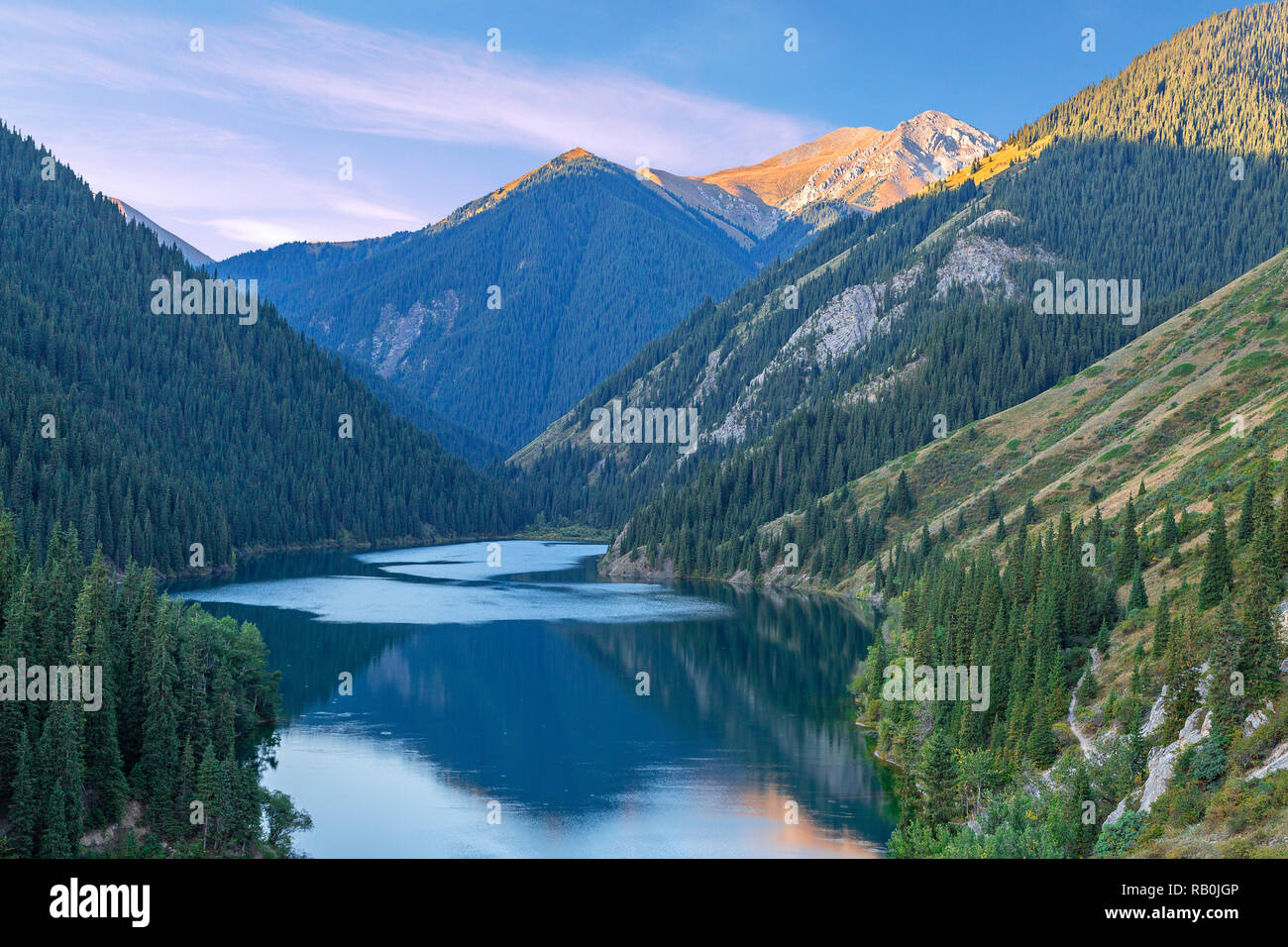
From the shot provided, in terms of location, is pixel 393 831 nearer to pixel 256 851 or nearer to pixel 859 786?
pixel 256 851

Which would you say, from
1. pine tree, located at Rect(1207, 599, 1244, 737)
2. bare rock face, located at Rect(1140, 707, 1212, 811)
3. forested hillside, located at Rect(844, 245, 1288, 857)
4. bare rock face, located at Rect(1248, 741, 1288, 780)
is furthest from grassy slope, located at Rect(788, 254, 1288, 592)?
bare rock face, located at Rect(1248, 741, 1288, 780)

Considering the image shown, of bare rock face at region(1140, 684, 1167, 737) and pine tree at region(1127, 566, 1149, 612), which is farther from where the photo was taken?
pine tree at region(1127, 566, 1149, 612)

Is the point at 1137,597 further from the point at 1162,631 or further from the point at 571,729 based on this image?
the point at 571,729

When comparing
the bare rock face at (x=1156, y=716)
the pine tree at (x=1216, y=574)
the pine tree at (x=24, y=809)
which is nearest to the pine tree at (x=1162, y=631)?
the pine tree at (x=1216, y=574)

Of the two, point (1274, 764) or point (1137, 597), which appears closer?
point (1274, 764)

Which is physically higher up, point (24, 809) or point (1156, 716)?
point (1156, 716)

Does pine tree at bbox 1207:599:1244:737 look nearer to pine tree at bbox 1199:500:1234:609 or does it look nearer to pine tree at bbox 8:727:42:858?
pine tree at bbox 1199:500:1234:609

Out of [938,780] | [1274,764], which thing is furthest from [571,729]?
[1274,764]
